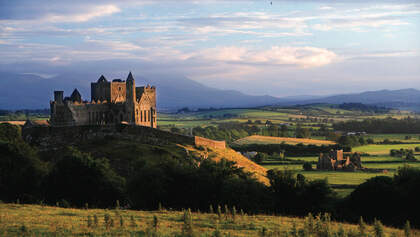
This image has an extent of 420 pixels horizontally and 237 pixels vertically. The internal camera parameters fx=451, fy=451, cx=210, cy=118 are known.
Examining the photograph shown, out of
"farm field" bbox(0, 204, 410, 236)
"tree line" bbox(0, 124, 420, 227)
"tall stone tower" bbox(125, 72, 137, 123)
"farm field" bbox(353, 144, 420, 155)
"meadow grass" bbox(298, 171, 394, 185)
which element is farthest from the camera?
"farm field" bbox(353, 144, 420, 155)

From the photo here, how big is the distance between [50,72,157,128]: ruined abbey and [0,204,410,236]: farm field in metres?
37.7

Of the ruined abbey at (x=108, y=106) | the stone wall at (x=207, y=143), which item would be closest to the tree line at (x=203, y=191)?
→ the stone wall at (x=207, y=143)

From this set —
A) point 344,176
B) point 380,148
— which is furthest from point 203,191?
point 380,148

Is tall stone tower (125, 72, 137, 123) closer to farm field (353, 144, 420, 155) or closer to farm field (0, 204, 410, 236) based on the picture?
farm field (0, 204, 410, 236)

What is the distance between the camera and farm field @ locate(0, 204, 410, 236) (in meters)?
20.2

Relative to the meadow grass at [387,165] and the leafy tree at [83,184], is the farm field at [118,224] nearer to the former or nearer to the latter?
the leafy tree at [83,184]

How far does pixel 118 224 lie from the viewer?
22484 millimetres

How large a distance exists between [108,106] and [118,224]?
47.6 meters

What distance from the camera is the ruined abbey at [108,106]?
2496 inches

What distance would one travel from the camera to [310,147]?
343ft

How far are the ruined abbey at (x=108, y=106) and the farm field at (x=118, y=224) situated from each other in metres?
37.7

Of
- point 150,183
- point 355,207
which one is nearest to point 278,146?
point 355,207

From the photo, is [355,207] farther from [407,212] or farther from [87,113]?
[87,113]

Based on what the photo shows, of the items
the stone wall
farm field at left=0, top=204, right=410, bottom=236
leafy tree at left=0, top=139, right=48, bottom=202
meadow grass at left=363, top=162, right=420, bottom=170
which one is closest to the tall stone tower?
the stone wall
